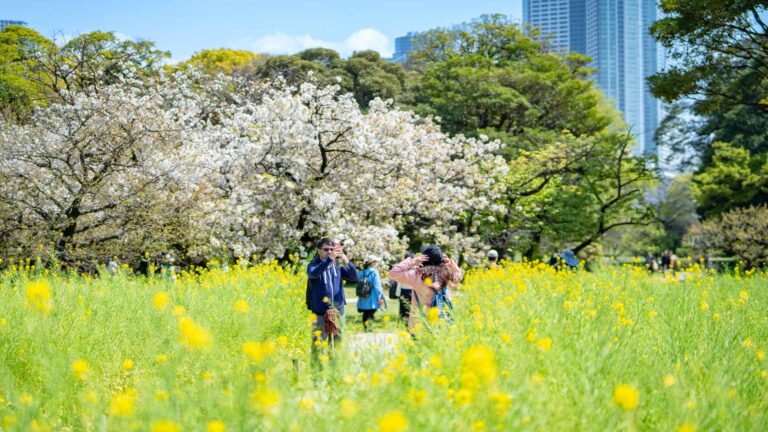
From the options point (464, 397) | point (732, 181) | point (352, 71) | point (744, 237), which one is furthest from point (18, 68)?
point (732, 181)

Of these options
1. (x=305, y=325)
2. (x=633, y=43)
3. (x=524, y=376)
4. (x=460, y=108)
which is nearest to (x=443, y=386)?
(x=524, y=376)

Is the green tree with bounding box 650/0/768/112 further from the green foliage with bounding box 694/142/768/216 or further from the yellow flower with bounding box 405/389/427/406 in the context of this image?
the green foliage with bounding box 694/142/768/216

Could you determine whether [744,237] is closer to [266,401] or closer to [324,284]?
[324,284]

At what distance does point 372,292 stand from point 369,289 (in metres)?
0.35

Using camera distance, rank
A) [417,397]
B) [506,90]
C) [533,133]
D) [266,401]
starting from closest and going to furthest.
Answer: [266,401] < [417,397] < [533,133] < [506,90]

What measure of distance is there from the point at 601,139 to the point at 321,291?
17.6m

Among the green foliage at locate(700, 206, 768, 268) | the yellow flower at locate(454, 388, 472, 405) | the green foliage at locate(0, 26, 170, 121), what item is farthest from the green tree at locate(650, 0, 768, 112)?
the yellow flower at locate(454, 388, 472, 405)

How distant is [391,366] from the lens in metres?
3.87

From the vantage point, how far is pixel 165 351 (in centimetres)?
564

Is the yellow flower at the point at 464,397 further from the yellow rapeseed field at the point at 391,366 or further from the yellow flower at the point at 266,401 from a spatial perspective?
the yellow flower at the point at 266,401

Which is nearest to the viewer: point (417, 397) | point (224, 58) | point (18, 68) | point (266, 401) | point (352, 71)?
point (266, 401)

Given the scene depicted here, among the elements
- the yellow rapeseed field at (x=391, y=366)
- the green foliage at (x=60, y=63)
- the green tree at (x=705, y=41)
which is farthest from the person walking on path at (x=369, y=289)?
the green tree at (x=705, y=41)

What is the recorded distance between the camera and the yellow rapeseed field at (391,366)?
3115 millimetres

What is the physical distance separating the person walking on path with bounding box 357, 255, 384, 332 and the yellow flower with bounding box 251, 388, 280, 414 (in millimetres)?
5901
